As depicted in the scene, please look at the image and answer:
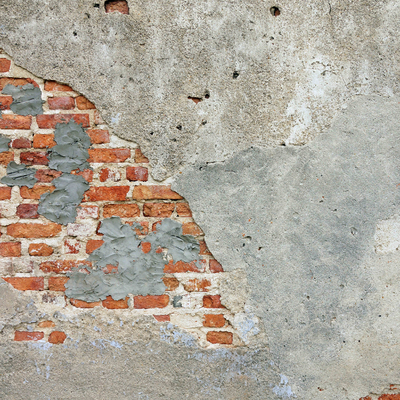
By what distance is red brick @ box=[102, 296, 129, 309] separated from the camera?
5.44ft

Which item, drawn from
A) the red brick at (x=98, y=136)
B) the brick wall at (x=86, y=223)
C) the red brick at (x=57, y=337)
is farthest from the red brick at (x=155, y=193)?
the red brick at (x=57, y=337)

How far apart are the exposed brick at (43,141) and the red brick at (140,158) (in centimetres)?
40

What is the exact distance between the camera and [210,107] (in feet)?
5.42

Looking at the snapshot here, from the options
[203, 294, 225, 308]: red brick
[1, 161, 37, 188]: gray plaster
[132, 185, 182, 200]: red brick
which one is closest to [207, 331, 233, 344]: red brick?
[203, 294, 225, 308]: red brick

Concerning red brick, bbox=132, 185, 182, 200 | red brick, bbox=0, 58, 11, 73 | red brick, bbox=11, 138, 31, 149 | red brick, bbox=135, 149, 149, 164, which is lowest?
red brick, bbox=132, 185, 182, 200

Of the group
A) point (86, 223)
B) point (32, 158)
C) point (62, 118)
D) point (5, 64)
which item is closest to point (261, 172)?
point (86, 223)

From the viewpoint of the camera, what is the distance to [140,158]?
1.66 metres

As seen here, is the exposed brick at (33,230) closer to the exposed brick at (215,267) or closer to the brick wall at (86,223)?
the brick wall at (86,223)

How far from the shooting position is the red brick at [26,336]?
1.64 m

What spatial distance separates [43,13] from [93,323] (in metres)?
1.49

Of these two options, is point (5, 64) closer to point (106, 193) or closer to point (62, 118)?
point (62, 118)

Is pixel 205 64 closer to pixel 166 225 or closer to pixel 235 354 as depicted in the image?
pixel 166 225

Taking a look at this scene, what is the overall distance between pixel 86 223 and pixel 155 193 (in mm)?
366

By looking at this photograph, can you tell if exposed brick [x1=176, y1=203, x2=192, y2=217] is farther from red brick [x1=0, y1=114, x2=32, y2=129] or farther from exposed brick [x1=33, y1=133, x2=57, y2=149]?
red brick [x1=0, y1=114, x2=32, y2=129]
